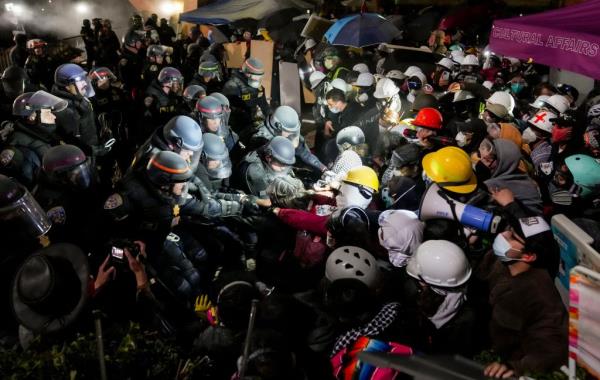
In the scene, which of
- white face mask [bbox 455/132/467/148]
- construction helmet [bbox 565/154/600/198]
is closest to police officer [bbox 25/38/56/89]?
white face mask [bbox 455/132/467/148]

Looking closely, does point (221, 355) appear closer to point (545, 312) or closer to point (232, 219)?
point (545, 312)

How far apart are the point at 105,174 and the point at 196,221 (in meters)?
2.90

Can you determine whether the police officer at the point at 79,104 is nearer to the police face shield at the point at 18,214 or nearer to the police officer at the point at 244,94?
the police officer at the point at 244,94

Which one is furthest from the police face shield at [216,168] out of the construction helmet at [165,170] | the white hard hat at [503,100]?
the white hard hat at [503,100]

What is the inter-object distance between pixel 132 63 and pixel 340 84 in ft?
20.6

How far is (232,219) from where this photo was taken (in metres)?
6.32

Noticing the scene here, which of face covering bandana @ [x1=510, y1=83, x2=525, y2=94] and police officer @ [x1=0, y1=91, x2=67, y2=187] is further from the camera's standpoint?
face covering bandana @ [x1=510, y1=83, x2=525, y2=94]

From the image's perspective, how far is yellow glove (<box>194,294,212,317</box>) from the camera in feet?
13.8

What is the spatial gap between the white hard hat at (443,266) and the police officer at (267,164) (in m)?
2.98

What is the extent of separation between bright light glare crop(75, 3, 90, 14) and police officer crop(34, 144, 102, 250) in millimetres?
24337

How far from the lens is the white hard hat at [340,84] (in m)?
9.46

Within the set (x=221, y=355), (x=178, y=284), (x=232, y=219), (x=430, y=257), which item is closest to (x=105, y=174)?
(x=232, y=219)

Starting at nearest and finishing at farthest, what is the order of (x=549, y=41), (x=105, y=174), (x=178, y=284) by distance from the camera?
1. (x=178, y=284)
2. (x=549, y=41)
3. (x=105, y=174)

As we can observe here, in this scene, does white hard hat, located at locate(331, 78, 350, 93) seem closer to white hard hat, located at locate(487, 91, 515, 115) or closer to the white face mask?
white hard hat, located at locate(487, 91, 515, 115)
